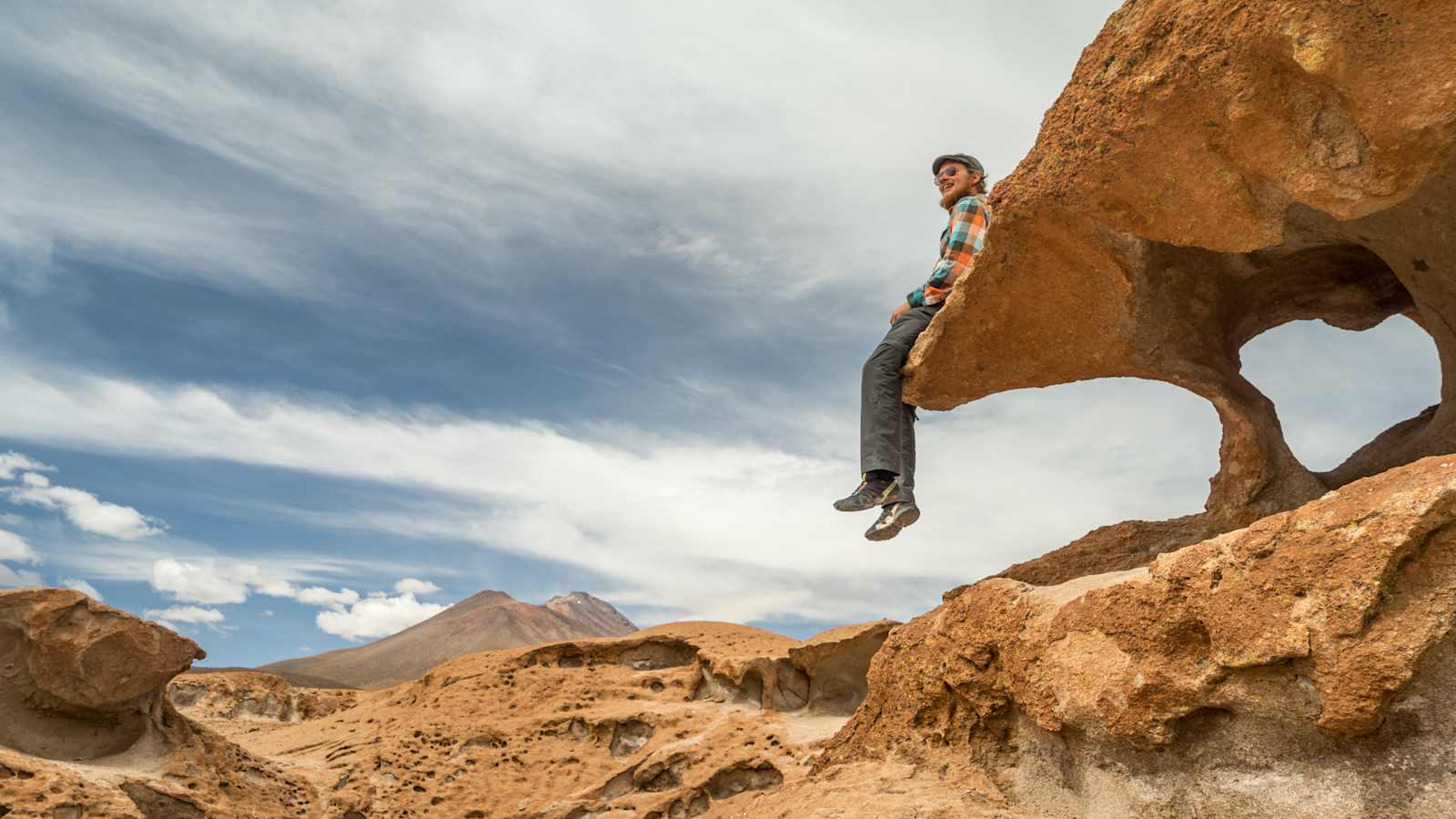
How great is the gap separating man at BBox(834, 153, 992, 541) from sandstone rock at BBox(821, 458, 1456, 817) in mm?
997

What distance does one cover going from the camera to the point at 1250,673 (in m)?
3.30

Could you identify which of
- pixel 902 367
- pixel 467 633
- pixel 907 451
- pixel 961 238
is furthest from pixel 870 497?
pixel 467 633

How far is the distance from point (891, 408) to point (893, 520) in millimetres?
753

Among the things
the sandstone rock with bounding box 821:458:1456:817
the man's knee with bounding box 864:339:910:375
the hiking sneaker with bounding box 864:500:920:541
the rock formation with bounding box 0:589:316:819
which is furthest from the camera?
the rock formation with bounding box 0:589:316:819

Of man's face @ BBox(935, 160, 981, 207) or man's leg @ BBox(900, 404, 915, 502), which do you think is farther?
man's face @ BBox(935, 160, 981, 207)

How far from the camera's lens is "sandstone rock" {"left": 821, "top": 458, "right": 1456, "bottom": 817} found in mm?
2930

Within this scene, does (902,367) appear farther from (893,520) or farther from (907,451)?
(893,520)

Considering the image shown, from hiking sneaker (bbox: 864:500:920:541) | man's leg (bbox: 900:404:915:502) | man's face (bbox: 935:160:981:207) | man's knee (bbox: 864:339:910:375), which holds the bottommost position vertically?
hiking sneaker (bbox: 864:500:920:541)

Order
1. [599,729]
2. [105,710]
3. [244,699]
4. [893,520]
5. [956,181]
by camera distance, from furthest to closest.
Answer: [244,699] < [599,729] < [105,710] < [956,181] < [893,520]

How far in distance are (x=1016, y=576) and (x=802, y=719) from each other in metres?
4.48

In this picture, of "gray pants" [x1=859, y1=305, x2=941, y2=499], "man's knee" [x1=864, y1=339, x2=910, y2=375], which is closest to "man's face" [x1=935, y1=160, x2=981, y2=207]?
"gray pants" [x1=859, y1=305, x2=941, y2=499]

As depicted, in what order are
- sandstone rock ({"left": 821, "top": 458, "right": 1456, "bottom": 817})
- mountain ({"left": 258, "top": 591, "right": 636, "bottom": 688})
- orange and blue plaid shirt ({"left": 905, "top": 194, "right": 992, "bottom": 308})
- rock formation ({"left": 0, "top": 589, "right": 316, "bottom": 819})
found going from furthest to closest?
mountain ({"left": 258, "top": 591, "right": 636, "bottom": 688}), rock formation ({"left": 0, "top": 589, "right": 316, "bottom": 819}), orange and blue plaid shirt ({"left": 905, "top": 194, "right": 992, "bottom": 308}), sandstone rock ({"left": 821, "top": 458, "right": 1456, "bottom": 817})

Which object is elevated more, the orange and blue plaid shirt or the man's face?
the man's face

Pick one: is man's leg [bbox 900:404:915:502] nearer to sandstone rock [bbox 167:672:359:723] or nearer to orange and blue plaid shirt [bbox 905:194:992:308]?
orange and blue plaid shirt [bbox 905:194:992:308]
